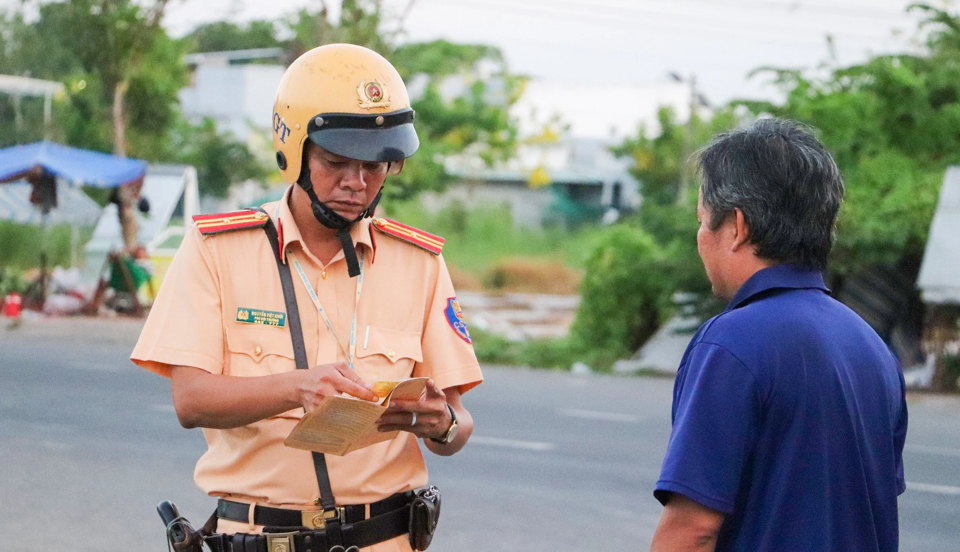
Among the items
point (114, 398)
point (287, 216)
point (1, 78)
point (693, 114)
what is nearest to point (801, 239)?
point (287, 216)

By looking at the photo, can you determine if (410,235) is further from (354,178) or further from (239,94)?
(239,94)

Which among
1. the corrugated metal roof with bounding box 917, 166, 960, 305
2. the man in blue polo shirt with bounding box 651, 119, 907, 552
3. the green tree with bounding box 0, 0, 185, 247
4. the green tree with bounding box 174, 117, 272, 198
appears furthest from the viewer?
the green tree with bounding box 174, 117, 272, 198

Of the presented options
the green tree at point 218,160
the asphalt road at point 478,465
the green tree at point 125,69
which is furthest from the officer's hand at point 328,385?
the green tree at point 218,160

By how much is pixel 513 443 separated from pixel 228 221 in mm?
6627

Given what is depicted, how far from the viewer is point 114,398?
408 inches

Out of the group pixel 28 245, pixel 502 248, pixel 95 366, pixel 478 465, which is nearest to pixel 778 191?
pixel 478 465

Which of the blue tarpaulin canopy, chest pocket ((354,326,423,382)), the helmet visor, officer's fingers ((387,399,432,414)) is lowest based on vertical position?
the blue tarpaulin canopy

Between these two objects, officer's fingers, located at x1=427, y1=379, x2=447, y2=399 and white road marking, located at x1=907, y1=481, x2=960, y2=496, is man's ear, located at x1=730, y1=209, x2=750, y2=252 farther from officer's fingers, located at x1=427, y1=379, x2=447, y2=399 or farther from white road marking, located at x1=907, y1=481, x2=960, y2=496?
white road marking, located at x1=907, y1=481, x2=960, y2=496

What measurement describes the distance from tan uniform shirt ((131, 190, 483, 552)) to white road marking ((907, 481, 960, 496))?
20.4 ft

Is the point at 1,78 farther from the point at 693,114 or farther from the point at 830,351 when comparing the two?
the point at 830,351

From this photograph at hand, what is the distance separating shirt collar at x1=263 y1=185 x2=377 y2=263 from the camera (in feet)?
8.43

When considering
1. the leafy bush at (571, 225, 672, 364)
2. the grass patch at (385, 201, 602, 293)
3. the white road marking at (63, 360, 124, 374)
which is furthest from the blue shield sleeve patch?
the grass patch at (385, 201, 602, 293)

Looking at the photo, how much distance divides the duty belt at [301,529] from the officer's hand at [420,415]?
233 mm

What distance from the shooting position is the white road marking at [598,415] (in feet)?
34.1
